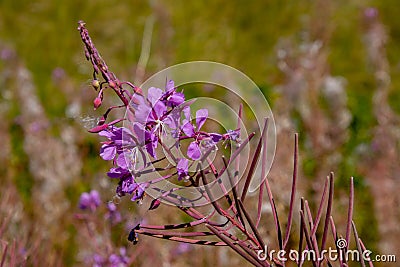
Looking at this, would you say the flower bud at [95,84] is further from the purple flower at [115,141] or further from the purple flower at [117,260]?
the purple flower at [117,260]

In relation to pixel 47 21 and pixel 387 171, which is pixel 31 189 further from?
pixel 47 21

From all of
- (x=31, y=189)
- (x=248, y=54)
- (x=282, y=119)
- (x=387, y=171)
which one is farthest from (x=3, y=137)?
(x=248, y=54)

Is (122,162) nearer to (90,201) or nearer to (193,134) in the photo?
(193,134)

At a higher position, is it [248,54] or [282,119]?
[248,54]

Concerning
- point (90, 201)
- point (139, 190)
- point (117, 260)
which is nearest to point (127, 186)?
point (139, 190)

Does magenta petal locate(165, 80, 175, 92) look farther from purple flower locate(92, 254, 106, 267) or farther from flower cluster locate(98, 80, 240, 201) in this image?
purple flower locate(92, 254, 106, 267)

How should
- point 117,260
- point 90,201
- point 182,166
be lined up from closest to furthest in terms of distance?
point 182,166
point 117,260
point 90,201
